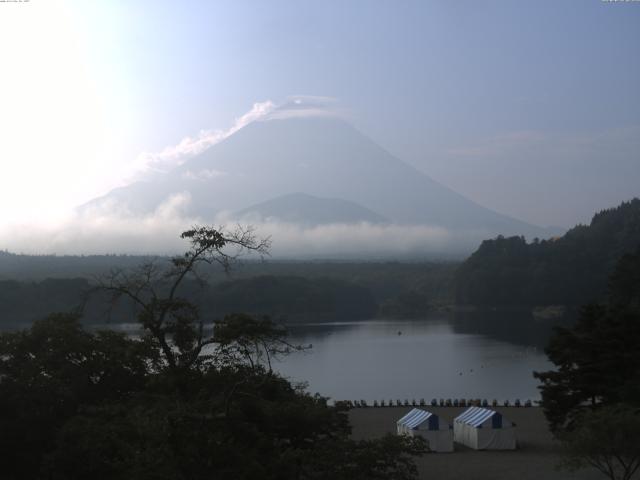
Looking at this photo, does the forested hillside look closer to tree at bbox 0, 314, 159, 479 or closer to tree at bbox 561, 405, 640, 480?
tree at bbox 561, 405, 640, 480

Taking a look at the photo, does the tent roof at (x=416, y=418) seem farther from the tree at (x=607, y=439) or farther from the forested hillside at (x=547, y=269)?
the forested hillside at (x=547, y=269)

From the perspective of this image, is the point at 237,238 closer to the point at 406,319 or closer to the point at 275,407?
the point at 275,407

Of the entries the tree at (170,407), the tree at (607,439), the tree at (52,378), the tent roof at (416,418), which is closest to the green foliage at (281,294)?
the tent roof at (416,418)

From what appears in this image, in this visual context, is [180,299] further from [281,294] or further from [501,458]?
[281,294]

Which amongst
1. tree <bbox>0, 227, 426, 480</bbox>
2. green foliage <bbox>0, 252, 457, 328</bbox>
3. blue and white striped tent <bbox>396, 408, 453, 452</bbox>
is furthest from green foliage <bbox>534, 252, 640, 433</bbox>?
green foliage <bbox>0, 252, 457, 328</bbox>

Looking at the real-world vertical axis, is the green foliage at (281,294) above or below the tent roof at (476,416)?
above
